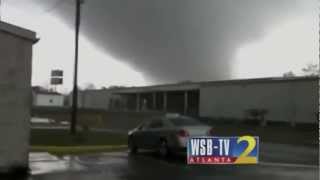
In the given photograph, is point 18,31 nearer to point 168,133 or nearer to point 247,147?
point 247,147

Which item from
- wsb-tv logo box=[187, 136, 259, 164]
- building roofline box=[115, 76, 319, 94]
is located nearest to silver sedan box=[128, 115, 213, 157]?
wsb-tv logo box=[187, 136, 259, 164]

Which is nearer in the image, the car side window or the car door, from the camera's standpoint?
the car door

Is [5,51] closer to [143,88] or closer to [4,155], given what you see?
[4,155]

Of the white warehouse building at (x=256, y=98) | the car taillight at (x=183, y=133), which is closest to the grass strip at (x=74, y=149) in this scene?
the car taillight at (x=183, y=133)

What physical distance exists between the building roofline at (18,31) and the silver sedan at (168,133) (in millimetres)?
6613

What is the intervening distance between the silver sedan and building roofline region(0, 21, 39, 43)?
21.7 feet

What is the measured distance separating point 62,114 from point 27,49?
52578 millimetres

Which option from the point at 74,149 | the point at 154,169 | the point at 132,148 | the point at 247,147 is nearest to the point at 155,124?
the point at 132,148

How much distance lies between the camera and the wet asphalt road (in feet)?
41.0

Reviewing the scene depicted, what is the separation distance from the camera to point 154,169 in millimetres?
14148

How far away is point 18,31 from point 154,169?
522 cm

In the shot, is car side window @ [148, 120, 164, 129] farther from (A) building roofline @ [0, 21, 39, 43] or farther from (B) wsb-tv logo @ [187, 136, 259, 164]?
(B) wsb-tv logo @ [187, 136, 259, 164]

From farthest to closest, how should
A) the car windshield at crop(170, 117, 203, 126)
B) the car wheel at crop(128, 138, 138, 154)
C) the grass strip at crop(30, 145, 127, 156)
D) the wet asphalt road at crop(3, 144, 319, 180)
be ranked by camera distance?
the car wheel at crop(128, 138, 138, 154), the grass strip at crop(30, 145, 127, 156), the car windshield at crop(170, 117, 203, 126), the wet asphalt road at crop(3, 144, 319, 180)

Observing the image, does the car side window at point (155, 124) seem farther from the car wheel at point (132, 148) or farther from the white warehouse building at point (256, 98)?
the white warehouse building at point (256, 98)
